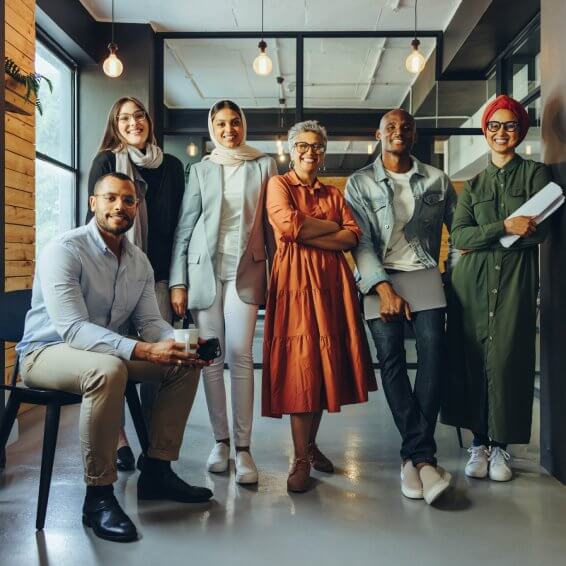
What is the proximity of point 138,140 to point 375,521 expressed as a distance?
6.10ft

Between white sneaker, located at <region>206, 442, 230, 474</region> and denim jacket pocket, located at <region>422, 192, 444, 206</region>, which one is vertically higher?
denim jacket pocket, located at <region>422, 192, 444, 206</region>

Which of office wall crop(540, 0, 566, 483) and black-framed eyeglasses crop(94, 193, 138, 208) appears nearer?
black-framed eyeglasses crop(94, 193, 138, 208)

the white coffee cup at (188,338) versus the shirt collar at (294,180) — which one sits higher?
the shirt collar at (294,180)

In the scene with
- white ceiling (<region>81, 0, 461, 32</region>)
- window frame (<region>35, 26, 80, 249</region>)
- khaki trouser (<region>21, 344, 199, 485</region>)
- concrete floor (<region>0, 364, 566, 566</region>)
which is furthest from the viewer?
window frame (<region>35, 26, 80, 249</region>)

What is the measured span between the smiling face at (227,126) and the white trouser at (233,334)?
51cm

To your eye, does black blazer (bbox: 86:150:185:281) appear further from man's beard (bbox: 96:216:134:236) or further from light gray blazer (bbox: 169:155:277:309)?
man's beard (bbox: 96:216:134:236)

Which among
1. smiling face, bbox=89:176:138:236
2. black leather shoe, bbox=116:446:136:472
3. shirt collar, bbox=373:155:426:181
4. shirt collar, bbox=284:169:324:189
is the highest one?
shirt collar, bbox=373:155:426:181

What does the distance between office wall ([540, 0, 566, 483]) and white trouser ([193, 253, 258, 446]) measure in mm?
1277

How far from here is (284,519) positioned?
2191 millimetres

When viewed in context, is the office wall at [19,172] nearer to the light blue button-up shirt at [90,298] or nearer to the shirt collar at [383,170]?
the light blue button-up shirt at [90,298]

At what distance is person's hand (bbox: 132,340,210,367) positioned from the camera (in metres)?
2.12

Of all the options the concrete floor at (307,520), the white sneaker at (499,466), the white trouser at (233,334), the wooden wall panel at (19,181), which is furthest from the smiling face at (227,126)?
the white sneaker at (499,466)

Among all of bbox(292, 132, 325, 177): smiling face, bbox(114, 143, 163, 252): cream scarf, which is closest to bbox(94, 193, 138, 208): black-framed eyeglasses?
bbox(114, 143, 163, 252): cream scarf

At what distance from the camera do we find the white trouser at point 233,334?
264cm
